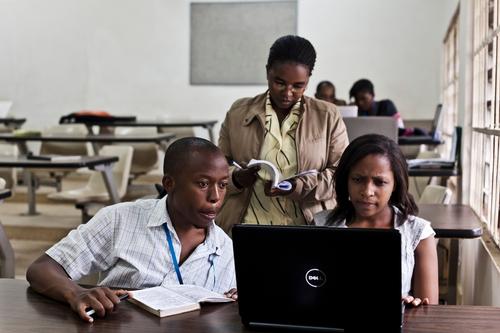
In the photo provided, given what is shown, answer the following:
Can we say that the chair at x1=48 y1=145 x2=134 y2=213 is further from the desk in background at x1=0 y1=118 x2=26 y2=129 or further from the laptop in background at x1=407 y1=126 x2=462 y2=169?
the desk in background at x1=0 y1=118 x2=26 y2=129

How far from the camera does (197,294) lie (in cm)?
177

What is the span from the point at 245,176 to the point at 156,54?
8340 millimetres

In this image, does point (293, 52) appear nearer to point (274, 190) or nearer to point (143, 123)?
point (274, 190)

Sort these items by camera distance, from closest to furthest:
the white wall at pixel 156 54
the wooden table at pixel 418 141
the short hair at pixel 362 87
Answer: the wooden table at pixel 418 141, the short hair at pixel 362 87, the white wall at pixel 156 54

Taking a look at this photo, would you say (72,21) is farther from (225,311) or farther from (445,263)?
(225,311)

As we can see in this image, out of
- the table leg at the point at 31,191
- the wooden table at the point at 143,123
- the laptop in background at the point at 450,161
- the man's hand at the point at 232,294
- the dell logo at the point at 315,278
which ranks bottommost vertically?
the table leg at the point at 31,191

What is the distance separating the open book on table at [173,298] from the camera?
1.66m

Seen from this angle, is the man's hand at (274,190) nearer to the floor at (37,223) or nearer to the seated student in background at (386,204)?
the seated student in background at (386,204)

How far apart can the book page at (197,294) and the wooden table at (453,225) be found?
1.37 m

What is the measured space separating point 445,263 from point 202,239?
91.9 inches

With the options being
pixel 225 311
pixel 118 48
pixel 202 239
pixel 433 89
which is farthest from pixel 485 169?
pixel 118 48

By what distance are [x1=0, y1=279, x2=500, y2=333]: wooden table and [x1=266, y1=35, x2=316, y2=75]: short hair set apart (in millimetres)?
1139

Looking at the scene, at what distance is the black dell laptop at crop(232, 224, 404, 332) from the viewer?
1.45 m

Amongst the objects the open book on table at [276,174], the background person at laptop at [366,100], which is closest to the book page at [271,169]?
the open book on table at [276,174]
